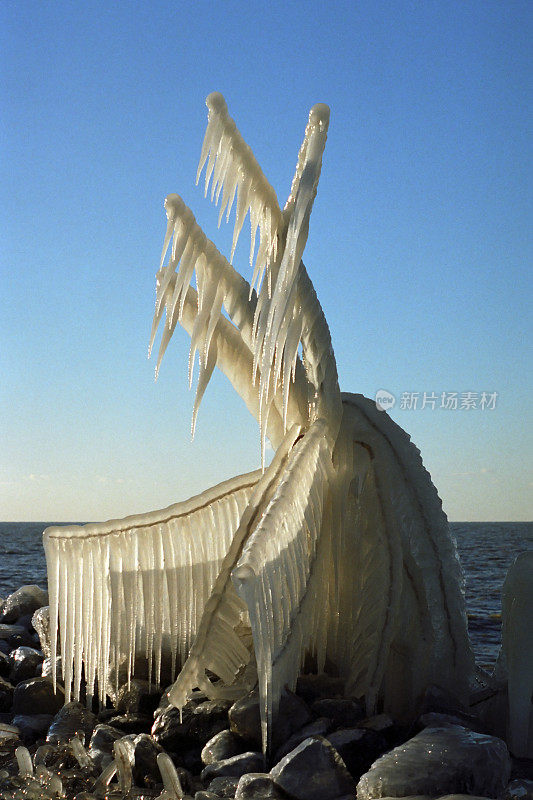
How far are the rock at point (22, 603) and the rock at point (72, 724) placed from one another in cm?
351

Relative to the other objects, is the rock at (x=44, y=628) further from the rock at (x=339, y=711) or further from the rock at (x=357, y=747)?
the rock at (x=357, y=747)

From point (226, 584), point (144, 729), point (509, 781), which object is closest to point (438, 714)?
point (509, 781)

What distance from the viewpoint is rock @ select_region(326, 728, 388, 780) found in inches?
139

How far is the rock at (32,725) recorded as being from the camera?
4.50 meters

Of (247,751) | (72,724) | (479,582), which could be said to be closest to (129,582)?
(72,724)

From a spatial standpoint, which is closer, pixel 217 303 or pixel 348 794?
pixel 348 794

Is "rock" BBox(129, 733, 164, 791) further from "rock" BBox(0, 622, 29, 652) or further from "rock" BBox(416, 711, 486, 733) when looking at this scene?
"rock" BBox(0, 622, 29, 652)

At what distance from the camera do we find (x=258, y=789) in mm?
3227

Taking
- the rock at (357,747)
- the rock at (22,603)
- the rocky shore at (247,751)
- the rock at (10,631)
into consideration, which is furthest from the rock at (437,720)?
the rock at (22,603)

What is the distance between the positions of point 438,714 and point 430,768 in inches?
26.2

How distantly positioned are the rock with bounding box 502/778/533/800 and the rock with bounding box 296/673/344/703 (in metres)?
1.20

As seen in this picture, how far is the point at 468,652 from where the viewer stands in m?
4.32

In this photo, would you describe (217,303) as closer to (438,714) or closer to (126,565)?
(126,565)

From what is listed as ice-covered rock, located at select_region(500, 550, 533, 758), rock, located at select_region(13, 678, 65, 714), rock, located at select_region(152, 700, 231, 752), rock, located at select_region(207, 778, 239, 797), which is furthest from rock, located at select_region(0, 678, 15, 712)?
ice-covered rock, located at select_region(500, 550, 533, 758)
